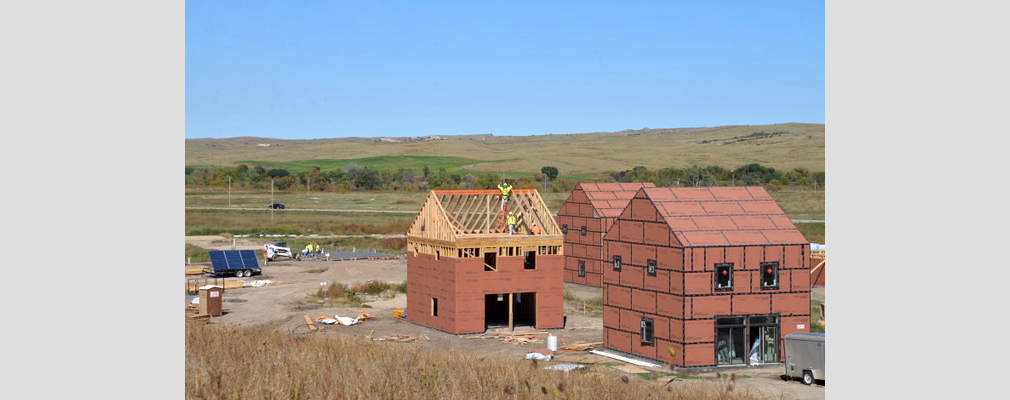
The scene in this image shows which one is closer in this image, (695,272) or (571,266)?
(695,272)

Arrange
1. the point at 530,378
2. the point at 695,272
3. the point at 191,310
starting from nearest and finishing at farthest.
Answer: the point at 530,378 < the point at 695,272 < the point at 191,310

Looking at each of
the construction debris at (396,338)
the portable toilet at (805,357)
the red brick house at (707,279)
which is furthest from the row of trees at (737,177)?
the portable toilet at (805,357)

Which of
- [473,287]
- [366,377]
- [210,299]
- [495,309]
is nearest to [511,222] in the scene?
[473,287]

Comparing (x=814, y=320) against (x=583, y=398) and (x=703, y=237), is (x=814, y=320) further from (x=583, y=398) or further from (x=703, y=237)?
(x=583, y=398)

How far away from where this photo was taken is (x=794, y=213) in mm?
117562

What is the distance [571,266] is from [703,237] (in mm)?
28958

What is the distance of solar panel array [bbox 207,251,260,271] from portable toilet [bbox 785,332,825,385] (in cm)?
4011

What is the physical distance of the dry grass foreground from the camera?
18.1m

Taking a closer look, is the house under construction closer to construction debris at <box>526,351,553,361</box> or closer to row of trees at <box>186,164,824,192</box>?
construction debris at <box>526,351,553,361</box>

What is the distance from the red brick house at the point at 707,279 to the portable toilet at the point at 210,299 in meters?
17.7

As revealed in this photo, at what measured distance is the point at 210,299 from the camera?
45.2 m

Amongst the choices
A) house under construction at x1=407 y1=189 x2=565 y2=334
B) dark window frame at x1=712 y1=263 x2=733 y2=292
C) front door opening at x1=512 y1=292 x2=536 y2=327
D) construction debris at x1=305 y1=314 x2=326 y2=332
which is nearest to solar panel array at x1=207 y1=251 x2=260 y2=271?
construction debris at x1=305 y1=314 x2=326 y2=332

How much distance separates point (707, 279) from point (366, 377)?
15.2m
